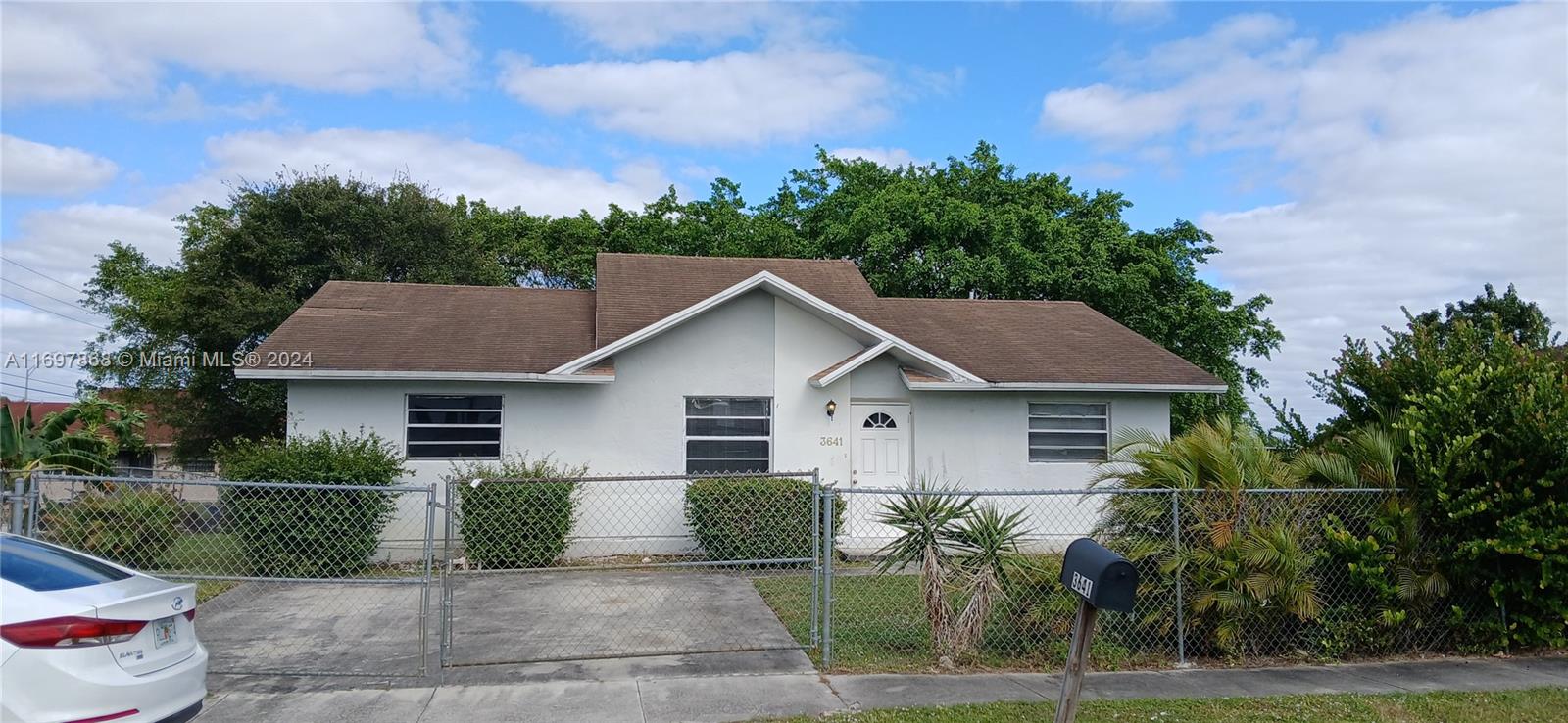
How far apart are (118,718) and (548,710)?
2496 mm

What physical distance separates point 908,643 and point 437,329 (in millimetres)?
9615

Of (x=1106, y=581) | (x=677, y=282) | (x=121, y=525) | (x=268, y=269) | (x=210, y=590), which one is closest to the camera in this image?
(x=1106, y=581)

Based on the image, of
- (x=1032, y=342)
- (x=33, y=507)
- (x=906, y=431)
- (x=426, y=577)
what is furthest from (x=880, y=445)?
(x=33, y=507)

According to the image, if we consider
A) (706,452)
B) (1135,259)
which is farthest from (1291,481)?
(1135,259)

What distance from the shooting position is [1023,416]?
1493 cm

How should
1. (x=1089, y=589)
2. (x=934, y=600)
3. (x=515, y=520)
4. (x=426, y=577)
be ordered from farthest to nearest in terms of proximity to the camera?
(x=515, y=520) → (x=934, y=600) → (x=426, y=577) → (x=1089, y=589)

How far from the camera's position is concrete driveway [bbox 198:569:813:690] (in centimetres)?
747

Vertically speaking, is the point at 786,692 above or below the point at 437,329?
below

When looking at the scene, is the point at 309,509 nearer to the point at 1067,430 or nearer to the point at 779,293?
the point at 779,293

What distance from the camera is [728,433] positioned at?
1419 cm

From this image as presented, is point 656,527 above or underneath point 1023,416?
underneath

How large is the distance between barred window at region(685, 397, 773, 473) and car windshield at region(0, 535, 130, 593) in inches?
348

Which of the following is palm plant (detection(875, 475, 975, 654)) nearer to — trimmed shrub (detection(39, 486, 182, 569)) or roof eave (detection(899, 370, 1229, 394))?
roof eave (detection(899, 370, 1229, 394))

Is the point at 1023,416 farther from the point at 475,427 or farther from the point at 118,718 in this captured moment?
the point at 118,718
